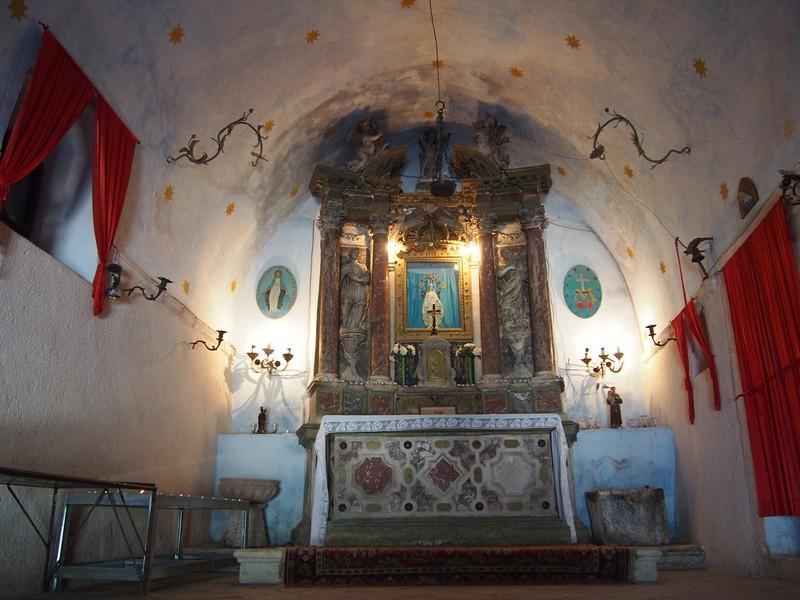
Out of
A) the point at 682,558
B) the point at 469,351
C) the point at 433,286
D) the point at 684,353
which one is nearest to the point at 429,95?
the point at 433,286

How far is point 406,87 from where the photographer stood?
9602mm

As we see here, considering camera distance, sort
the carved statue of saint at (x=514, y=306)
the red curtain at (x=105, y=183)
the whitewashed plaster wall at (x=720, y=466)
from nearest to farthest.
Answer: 1. the red curtain at (x=105, y=183)
2. the whitewashed plaster wall at (x=720, y=466)
3. the carved statue of saint at (x=514, y=306)

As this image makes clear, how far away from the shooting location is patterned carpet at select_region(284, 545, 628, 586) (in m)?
5.82

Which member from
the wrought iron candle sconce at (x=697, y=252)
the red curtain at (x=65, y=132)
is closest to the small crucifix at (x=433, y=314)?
the wrought iron candle sconce at (x=697, y=252)

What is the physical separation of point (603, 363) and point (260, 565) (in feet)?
19.3

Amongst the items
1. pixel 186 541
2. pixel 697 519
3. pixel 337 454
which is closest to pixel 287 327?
pixel 337 454

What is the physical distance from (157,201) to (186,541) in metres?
3.81

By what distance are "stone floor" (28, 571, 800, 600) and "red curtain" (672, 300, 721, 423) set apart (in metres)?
2.04

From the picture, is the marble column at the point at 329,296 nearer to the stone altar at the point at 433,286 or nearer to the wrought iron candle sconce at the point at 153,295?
the stone altar at the point at 433,286

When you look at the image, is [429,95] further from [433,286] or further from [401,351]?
[401,351]

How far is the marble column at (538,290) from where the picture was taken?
30.0ft

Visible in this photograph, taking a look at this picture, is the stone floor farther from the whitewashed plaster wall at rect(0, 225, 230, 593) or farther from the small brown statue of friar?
the small brown statue of friar

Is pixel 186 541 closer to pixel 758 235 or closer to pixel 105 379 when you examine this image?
pixel 105 379

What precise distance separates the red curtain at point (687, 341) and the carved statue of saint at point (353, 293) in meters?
4.13
